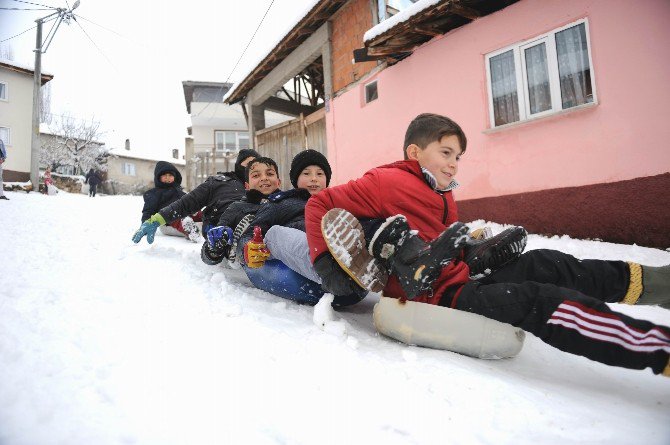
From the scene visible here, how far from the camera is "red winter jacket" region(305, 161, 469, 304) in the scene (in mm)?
1565

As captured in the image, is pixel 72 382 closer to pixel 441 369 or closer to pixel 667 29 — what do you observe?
pixel 441 369

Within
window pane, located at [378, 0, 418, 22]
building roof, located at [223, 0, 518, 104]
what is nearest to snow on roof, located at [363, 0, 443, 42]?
building roof, located at [223, 0, 518, 104]

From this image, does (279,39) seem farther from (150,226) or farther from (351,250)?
(351,250)

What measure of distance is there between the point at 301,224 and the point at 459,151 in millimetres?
1030

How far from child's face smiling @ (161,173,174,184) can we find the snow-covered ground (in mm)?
3014

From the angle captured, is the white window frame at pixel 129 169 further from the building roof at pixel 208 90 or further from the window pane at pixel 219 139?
the window pane at pixel 219 139

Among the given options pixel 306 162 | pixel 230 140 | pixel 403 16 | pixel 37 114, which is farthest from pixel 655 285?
pixel 230 140

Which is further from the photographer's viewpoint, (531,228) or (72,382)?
(531,228)

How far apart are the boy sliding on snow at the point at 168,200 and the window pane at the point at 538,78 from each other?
4505mm

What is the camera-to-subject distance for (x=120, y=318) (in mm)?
1432

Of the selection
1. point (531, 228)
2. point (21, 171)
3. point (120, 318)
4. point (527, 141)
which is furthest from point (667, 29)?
point (21, 171)

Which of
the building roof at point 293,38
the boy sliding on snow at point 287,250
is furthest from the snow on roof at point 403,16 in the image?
the boy sliding on snow at point 287,250

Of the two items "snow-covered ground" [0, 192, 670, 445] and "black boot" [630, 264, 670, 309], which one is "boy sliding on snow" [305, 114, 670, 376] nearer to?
"black boot" [630, 264, 670, 309]

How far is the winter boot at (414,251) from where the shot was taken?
123cm
